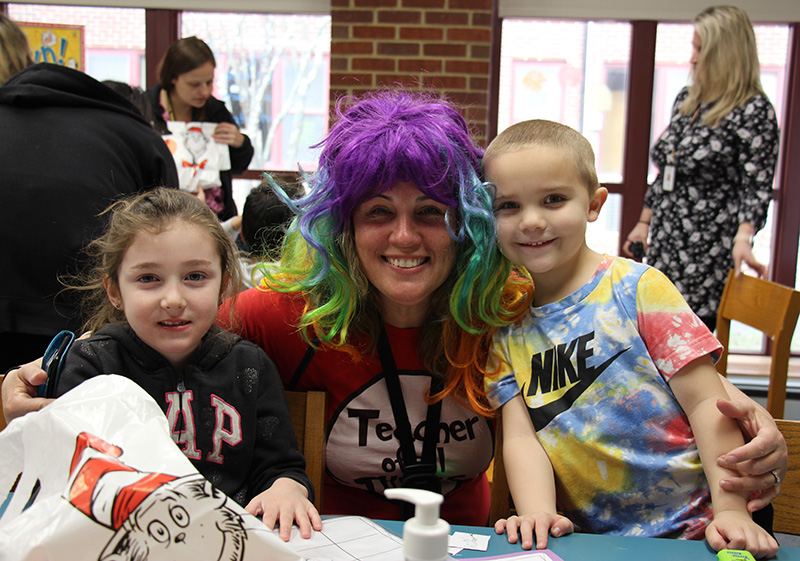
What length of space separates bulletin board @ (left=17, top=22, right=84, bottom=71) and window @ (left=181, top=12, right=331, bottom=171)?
0.75 metres

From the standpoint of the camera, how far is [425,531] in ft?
2.25

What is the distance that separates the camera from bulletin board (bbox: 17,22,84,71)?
4.62m

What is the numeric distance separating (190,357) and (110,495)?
1.55ft

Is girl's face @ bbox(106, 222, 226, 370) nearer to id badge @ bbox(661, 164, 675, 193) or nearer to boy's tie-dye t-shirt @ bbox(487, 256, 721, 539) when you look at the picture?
boy's tie-dye t-shirt @ bbox(487, 256, 721, 539)

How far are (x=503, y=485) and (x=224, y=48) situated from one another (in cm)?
421

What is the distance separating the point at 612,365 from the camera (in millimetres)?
1208

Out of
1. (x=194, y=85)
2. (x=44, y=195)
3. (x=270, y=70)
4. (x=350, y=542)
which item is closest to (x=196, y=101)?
(x=194, y=85)

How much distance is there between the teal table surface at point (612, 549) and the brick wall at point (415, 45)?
128 inches

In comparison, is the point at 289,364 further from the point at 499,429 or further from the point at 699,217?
the point at 699,217

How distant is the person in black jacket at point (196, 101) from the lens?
10.6ft

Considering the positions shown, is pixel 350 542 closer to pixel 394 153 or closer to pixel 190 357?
pixel 190 357

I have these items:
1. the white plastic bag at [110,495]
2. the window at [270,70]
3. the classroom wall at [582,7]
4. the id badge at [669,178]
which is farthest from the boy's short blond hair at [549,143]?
the window at [270,70]

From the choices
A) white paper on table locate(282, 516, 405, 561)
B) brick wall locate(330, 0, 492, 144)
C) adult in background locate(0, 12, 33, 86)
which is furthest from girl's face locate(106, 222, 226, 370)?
brick wall locate(330, 0, 492, 144)

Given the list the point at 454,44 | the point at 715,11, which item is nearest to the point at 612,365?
the point at 715,11
